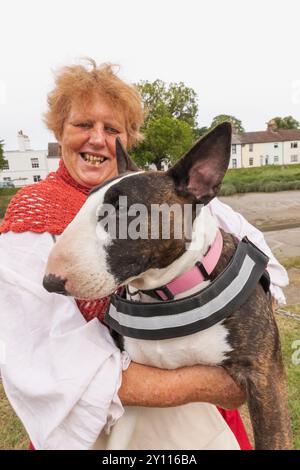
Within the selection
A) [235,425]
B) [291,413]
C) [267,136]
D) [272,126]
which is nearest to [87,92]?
[235,425]

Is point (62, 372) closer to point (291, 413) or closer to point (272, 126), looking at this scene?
point (291, 413)

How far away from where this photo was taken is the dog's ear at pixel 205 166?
1.54 metres

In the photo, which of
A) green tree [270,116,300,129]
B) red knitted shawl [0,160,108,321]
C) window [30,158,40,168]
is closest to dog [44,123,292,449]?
red knitted shawl [0,160,108,321]

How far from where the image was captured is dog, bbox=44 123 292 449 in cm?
149

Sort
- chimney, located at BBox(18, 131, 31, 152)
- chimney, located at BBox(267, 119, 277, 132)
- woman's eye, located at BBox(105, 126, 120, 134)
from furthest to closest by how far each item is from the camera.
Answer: chimney, located at BBox(267, 119, 277, 132), chimney, located at BBox(18, 131, 31, 152), woman's eye, located at BBox(105, 126, 120, 134)

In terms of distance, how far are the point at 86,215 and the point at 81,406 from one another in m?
0.76

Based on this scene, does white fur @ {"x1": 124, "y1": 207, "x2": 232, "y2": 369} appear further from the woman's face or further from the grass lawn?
the grass lawn

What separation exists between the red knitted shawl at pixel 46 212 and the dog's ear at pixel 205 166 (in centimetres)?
56

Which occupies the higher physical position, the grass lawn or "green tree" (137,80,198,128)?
"green tree" (137,80,198,128)

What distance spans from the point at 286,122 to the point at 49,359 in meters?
75.7

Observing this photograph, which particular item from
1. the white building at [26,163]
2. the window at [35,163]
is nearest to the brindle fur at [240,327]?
the white building at [26,163]

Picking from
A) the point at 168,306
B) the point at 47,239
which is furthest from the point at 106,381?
the point at 47,239

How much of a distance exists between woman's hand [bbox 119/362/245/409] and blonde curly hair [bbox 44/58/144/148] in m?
1.46
